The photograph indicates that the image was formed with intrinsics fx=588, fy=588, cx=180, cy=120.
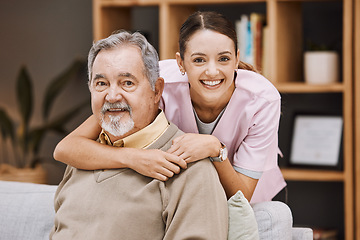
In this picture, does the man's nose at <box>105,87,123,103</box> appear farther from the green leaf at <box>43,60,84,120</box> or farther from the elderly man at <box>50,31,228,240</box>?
the green leaf at <box>43,60,84,120</box>

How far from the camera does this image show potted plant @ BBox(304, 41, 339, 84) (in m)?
3.13

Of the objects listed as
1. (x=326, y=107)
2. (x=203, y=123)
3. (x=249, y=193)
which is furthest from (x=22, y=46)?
(x=249, y=193)

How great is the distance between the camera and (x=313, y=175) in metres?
3.13

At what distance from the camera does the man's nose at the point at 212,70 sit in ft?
5.97

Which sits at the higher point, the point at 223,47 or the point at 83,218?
the point at 223,47

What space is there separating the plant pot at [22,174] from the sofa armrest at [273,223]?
218 centimetres

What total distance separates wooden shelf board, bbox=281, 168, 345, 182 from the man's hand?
1597 mm

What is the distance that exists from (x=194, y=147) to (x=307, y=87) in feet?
5.22

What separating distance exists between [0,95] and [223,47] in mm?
2686

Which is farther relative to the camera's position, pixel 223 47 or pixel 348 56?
pixel 348 56

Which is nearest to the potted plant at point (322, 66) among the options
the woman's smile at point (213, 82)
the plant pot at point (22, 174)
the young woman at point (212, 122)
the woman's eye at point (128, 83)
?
the young woman at point (212, 122)

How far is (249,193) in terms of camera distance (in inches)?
76.2

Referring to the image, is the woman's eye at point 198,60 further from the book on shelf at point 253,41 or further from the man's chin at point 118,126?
the book on shelf at point 253,41

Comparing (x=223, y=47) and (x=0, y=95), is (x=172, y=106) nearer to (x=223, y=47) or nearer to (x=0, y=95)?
(x=223, y=47)
